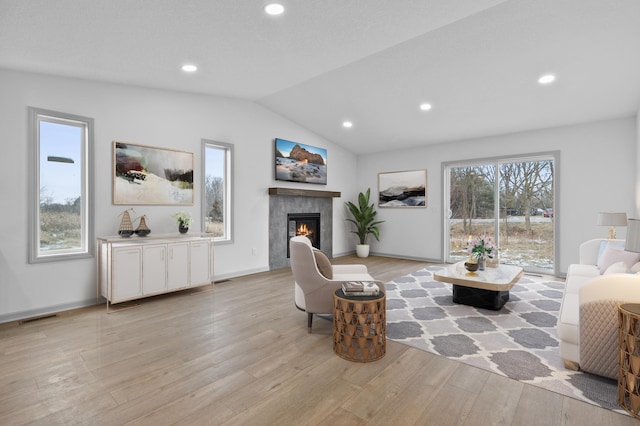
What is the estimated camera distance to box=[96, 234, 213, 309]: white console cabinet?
3.71 m

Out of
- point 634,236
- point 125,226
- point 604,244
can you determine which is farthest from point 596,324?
point 125,226

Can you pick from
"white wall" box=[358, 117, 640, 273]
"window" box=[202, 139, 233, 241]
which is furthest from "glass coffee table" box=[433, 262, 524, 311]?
"window" box=[202, 139, 233, 241]

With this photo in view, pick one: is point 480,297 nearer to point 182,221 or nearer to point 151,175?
point 182,221

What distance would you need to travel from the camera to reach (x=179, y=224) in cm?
452

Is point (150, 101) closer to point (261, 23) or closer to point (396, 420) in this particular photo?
point (261, 23)

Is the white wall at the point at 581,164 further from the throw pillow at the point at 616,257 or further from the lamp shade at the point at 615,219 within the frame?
the throw pillow at the point at 616,257

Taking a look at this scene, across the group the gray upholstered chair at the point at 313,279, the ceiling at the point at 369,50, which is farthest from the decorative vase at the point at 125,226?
the gray upholstered chair at the point at 313,279

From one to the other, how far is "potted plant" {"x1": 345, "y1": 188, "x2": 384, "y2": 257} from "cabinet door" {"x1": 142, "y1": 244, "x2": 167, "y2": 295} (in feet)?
14.5

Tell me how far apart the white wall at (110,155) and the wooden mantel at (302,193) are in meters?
0.22

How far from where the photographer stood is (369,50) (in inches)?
137

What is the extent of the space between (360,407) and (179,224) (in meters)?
3.61

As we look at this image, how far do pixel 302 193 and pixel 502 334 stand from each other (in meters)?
4.30

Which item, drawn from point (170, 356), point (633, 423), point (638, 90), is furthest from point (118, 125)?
point (638, 90)

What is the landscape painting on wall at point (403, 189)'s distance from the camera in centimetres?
696
